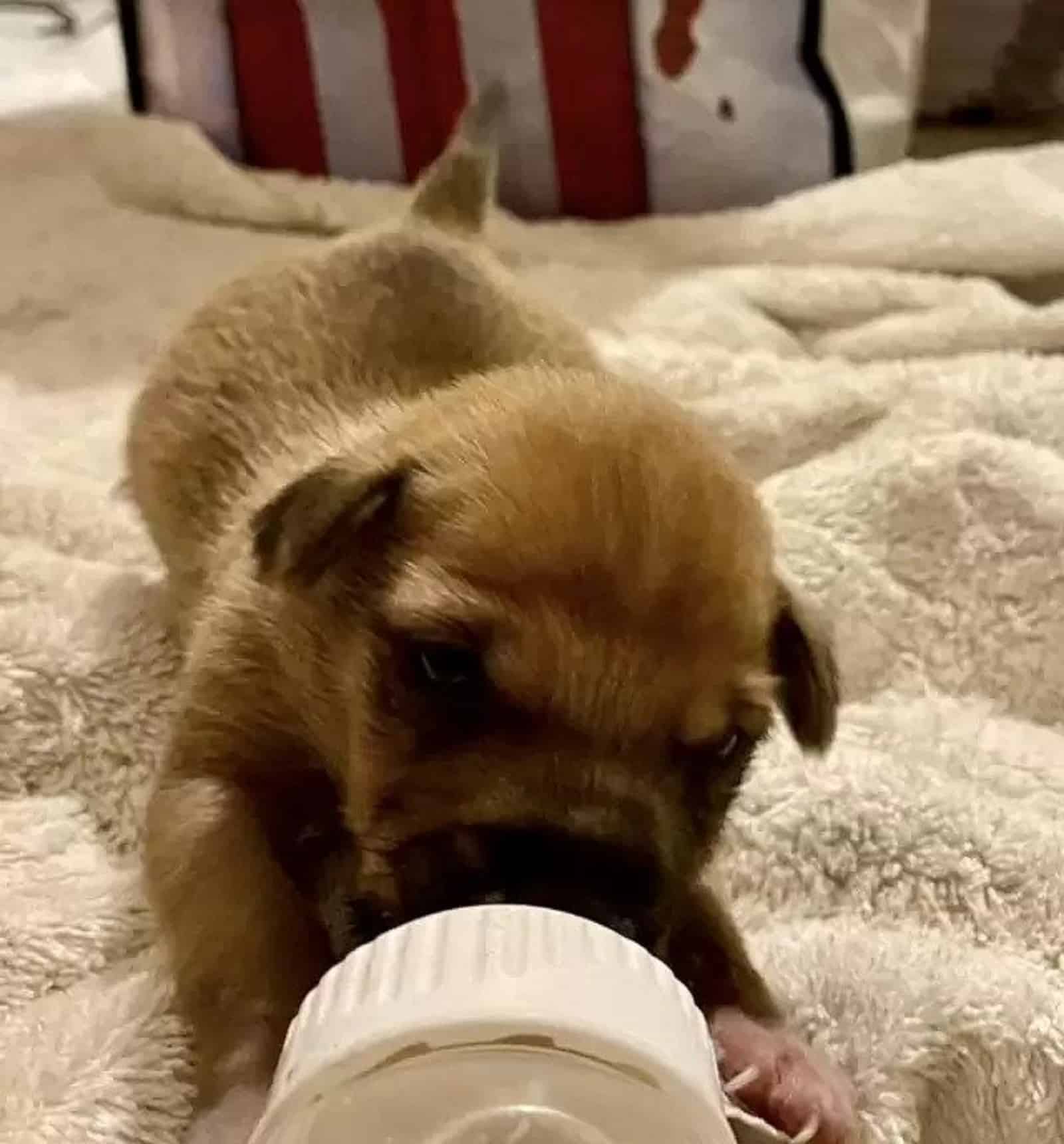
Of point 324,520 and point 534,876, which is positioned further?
point 324,520

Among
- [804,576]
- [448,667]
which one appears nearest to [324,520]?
[448,667]

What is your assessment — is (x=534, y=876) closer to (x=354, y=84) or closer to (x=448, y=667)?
(x=448, y=667)

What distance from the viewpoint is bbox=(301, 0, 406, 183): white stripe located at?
9.73ft

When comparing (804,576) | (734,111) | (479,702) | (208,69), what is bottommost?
(804,576)

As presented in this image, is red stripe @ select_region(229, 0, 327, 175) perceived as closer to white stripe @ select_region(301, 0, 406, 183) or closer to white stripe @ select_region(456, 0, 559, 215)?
white stripe @ select_region(301, 0, 406, 183)

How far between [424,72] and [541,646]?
2.09 meters

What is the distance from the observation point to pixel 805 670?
140 cm

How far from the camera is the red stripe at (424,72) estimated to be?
9.69 ft

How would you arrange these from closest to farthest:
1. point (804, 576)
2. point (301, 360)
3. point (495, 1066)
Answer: point (495, 1066), point (301, 360), point (804, 576)

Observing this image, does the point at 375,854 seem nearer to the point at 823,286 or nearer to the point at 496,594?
the point at 496,594

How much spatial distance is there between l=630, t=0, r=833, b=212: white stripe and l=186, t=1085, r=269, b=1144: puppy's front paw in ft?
6.79

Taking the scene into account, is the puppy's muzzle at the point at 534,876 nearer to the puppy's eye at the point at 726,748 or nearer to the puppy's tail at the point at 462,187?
the puppy's eye at the point at 726,748

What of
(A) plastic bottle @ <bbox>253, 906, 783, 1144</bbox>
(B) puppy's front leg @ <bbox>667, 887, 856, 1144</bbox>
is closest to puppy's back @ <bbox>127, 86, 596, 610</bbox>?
(B) puppy's front leg @ <bbox>667, 887, 856, 1144</bbox>

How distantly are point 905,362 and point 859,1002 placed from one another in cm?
123
